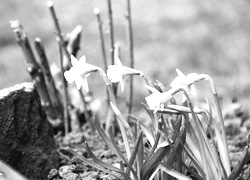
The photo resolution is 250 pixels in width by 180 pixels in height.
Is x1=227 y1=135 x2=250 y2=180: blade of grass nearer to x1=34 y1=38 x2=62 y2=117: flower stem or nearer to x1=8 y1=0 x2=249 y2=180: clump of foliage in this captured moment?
x1=8 y1=0 x2=249 y2=180: clump of foliage

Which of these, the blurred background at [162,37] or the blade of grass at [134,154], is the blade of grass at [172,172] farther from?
the blurred background at [162,37]

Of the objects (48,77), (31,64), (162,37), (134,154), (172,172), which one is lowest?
(172,172)

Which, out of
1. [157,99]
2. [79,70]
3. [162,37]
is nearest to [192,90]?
[157,99]

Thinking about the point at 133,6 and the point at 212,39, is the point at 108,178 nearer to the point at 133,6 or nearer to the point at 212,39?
the point at 212,39

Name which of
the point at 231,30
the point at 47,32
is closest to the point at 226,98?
the point at 231,30

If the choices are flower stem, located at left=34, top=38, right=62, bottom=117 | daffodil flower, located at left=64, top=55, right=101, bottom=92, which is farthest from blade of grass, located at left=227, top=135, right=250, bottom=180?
flower stem, located at left=34, top=38, right=62, bottom=117

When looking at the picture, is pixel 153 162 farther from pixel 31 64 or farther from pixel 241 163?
pixel 31 64

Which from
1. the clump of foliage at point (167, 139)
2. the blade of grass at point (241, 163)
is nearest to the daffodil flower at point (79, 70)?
the clump of foliage at point (167, 139)

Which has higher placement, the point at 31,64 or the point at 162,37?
the point at 31,64
